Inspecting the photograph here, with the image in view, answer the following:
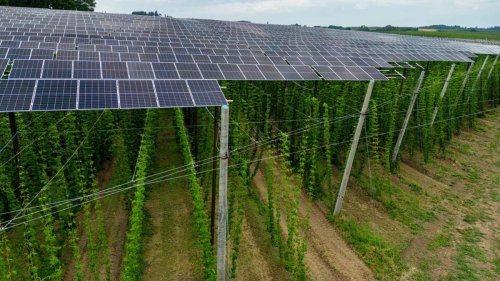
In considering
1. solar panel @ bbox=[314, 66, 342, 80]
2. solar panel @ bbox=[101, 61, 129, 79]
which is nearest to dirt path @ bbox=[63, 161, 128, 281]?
solar panel @ bbox=[101, 61, 129, 79]

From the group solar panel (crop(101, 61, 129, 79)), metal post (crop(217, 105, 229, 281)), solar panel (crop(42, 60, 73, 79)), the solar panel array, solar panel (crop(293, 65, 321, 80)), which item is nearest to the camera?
metal post (crop(217, 105, 229, 281))

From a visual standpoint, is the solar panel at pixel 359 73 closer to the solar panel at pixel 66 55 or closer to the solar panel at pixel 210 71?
the solar panel at pixel 210 71

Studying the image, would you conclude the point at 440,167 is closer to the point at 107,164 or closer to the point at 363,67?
the point at 363,67

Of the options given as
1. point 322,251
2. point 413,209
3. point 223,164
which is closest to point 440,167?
point 413,209

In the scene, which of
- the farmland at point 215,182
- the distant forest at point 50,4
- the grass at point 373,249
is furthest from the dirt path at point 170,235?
the distant forest at point 50,4

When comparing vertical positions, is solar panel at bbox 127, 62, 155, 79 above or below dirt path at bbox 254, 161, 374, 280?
above

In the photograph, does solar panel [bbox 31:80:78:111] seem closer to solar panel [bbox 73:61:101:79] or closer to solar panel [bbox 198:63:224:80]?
solar panel [bbox 73:61:101:79]

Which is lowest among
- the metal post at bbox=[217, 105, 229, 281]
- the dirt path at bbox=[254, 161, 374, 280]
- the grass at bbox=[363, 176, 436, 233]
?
the dirt path at bbox=[254, 161, 374, 280]
